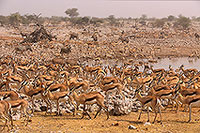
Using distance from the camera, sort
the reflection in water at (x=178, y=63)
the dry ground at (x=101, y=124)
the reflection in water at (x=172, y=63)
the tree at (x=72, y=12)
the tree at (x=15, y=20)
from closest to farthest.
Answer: the dry ground at (x=101, y=124) < the reflection in water at (x=172, y=63) < the reflection in water at (x=178, y=63) < the tree at (x=15, y=20) < the tree at (x=72, y=12)

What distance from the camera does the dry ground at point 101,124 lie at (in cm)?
757

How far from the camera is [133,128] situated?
25.4 feet

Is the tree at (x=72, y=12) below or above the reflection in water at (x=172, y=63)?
above

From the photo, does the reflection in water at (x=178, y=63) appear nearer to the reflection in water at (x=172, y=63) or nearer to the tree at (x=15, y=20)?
the reflection in water at (x=172, y=63)

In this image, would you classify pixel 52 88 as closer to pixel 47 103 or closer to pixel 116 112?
pixel 47 103

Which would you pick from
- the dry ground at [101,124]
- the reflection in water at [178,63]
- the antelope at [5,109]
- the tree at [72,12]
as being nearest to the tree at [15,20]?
the tree at [72,12]

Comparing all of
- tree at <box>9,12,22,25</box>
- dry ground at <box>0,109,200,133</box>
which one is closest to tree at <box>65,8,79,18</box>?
tree at <box>9,12,22,25</box>

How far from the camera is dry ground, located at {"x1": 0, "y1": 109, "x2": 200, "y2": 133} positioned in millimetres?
7574

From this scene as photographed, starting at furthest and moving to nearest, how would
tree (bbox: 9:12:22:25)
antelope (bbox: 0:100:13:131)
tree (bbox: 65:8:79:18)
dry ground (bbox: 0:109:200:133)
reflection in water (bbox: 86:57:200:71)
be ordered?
tree (bbox: 65:8:79:18)
tree (bbox: 9:12:22:25)
reflection in water (bbox: 86:57:200:71)
dry ground (bbox: 0:109:200:133)
antelope (bbox: 0:100:13:131)

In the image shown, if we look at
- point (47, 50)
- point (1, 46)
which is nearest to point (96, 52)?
point (47, 50)

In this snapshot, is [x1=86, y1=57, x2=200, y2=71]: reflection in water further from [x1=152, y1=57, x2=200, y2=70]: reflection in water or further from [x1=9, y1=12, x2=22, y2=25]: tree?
[x1=9, y1=12, x2=22, y2=25]: tree

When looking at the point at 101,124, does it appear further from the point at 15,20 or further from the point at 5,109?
the point at 15,20

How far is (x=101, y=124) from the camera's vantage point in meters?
8.22

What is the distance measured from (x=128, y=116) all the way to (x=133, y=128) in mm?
1837
